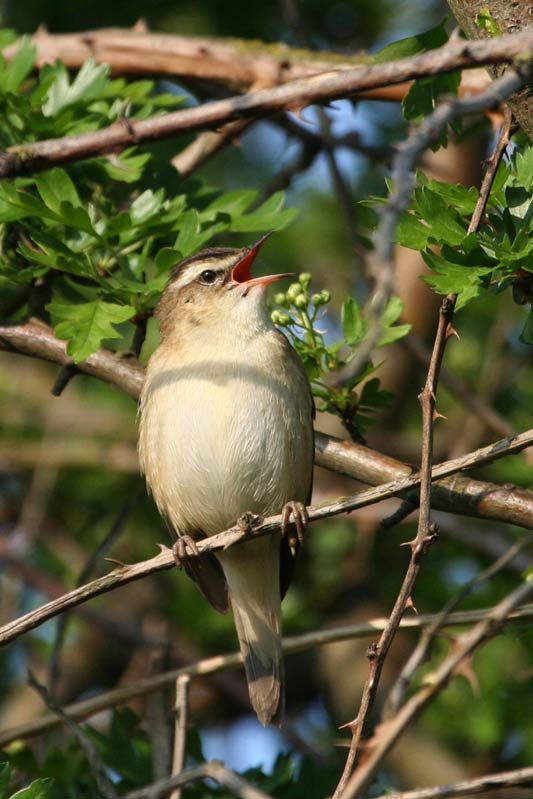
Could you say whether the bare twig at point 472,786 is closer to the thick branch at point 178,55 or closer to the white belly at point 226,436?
the white belly at point 226,436

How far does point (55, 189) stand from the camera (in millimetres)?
4012

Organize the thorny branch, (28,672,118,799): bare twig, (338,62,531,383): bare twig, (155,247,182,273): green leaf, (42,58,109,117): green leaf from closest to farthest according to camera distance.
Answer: (338,62,531,383): bare twig < the thorny branch < (28,672,118,799): bare twig < (155,247,182,273): green leaf < (42,58,109,117): green leaf

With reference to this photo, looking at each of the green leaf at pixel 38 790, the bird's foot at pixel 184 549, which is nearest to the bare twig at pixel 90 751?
the green leaf at pixel 38 790

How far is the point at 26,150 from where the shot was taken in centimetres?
286

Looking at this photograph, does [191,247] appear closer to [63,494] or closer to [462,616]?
[462,616]

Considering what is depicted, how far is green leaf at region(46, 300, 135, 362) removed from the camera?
3822mm

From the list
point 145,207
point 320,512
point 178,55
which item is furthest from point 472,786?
point 178,55

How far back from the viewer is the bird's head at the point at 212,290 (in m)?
4.73

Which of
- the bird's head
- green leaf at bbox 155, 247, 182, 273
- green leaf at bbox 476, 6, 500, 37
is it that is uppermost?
green leaf at bbox 476, 6, 500, 37

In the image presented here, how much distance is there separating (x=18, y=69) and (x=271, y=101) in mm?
2466

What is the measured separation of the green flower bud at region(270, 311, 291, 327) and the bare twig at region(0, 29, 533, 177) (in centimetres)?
123

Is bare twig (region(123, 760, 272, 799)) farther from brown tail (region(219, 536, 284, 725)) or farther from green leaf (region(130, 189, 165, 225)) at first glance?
green leaf (region(130, 189, 165, 225))

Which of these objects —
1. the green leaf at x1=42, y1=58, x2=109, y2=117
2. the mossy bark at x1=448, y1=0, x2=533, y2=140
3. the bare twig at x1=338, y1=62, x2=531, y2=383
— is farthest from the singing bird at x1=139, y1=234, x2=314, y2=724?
A: the bare twig at x1=338, y1=62, x2=531, y2=383

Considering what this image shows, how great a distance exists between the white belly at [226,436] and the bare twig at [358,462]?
0.14m
